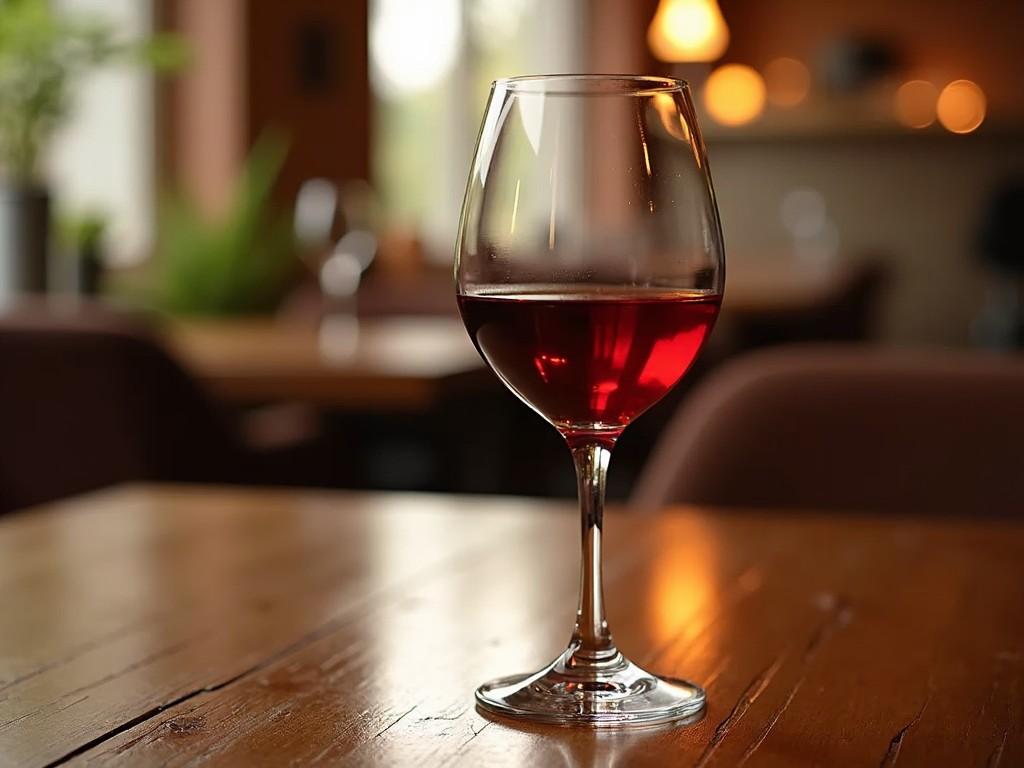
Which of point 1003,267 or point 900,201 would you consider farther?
point 900,201

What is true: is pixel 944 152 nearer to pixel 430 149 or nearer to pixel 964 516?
pixel 430 149

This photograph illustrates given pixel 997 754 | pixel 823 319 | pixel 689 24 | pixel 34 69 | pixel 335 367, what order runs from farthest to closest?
pixel 689 24 < pixel 823 319 < pixel 34 69 < pixel 335 367 < pixel 997 754

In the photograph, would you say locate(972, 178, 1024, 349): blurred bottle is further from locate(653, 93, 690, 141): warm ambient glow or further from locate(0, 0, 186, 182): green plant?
locate(653, 93, 690, 141): warm ambient glow

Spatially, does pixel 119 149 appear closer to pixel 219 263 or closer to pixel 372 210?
pixel 219 263

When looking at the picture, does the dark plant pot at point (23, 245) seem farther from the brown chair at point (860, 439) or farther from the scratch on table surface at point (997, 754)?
the scratch on table surface at point (997, 754)

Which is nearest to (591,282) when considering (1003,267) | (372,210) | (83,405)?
(83,405)

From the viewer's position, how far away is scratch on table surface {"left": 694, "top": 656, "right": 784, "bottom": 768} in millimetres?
485

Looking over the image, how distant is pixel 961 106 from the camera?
9.56 m

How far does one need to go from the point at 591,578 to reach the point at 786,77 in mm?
10152

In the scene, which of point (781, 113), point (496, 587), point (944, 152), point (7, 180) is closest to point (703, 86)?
point (781, 113)

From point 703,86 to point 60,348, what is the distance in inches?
338

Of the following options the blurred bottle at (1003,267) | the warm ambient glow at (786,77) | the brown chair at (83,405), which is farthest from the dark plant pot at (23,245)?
the warm ambient glow at (786,77)

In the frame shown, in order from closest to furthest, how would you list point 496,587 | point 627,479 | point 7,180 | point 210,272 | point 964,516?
point 496,587 → point 964,516 → point 7,180 → point 627,479 → point 210,272

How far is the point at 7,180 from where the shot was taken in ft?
8.94
